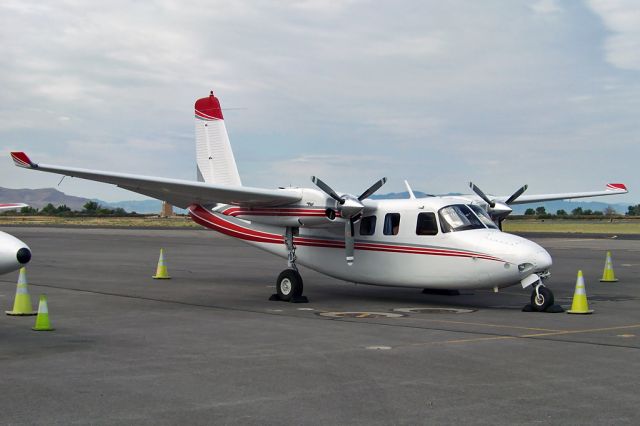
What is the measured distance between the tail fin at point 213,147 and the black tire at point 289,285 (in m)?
5.06

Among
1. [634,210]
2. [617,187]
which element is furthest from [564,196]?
[634,210]

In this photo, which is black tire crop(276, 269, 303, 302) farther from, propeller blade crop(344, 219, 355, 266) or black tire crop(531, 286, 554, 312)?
black tire crop(531, 286, 554, 312)

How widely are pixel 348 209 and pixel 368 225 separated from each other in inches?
45.4

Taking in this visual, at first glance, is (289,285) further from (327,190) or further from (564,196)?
(564,196)

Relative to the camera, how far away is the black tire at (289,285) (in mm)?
19406

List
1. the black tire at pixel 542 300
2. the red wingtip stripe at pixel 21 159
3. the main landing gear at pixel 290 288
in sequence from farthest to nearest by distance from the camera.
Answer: the main landing gear at pixel 290 288 < the black tire at pixel 542 300 < the red wingtip stripe at pixel 21 159

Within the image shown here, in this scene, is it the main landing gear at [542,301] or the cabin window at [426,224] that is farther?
the cabin window at [426,224]

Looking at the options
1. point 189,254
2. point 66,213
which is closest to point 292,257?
point 189,254

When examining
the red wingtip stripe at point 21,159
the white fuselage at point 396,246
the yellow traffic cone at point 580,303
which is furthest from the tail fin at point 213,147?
the yellow traffic cone at point 580,303

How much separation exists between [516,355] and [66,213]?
13995 centimetres

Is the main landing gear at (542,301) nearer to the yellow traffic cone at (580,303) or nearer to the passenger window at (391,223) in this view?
the yellow traffic cone at (580,303)

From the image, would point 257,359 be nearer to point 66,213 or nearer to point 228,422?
point 228,422

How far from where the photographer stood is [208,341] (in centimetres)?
1284

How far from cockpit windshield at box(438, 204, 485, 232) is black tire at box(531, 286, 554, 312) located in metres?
2.19
